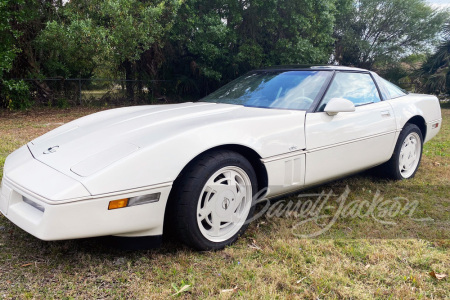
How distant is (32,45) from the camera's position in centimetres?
1151

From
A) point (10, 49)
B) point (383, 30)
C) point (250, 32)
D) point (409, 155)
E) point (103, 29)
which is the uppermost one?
point (383, 30)

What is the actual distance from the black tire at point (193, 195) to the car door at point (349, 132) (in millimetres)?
850

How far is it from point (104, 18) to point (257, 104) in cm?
910

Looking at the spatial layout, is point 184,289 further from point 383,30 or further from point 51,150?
point 383,30

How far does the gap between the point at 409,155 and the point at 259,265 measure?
278 centimetres

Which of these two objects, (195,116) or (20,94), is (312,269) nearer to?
(195,116)

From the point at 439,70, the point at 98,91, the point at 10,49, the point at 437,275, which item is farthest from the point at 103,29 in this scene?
the point at 439,70

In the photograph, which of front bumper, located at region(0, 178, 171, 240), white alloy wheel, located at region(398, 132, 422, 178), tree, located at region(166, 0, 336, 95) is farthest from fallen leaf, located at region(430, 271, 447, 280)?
tree, located at region(166, 0, 336, 95)

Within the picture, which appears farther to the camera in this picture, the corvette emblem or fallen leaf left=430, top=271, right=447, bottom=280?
the corvette emblem

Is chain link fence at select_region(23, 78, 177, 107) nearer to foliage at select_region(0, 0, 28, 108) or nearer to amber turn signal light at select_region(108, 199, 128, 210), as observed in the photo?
foliage at select_region(0, 0, 28, 108)

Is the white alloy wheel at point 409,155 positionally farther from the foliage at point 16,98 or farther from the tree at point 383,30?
the tree at point 383,30

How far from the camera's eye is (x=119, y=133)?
234cm

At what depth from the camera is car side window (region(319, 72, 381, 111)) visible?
3.19 m

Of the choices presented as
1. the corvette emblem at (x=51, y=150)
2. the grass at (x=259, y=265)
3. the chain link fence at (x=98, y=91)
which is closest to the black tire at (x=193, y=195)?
the grass at (x=259, y=265)
